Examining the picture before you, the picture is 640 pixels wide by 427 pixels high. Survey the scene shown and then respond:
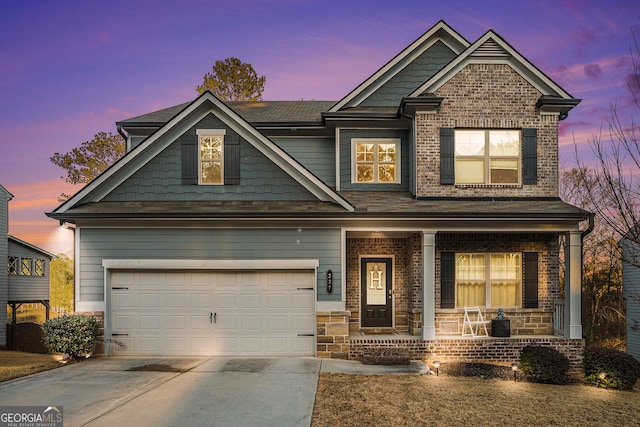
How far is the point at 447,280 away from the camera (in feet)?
Result: 42.6

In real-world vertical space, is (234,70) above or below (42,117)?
above

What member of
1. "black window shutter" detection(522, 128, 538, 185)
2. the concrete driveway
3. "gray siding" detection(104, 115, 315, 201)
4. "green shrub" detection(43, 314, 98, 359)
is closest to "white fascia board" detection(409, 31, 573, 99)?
"black window shutter" detection(522, 128, 538, 185)

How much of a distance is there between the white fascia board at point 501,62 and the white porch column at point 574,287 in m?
4.11

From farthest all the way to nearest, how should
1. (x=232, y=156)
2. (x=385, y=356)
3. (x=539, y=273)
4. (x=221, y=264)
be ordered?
(x=539, y=273), (x=232, y=156), (x=221, y=264), (x=385, y=356)

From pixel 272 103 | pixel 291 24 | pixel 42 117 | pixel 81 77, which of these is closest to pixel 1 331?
pixel 42 117

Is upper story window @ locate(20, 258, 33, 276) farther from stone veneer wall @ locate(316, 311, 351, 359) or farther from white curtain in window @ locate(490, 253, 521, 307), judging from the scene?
white curtain in window @ locate(490, 253, 521, 307)

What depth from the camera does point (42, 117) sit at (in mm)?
22703

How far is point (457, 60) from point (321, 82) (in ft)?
47.7

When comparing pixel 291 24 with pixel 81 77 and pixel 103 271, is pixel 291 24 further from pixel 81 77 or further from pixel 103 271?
pixel 103 271

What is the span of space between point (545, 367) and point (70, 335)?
10842 millimetres

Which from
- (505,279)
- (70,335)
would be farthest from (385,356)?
(70,335)

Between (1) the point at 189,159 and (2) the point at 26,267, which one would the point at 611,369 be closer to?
(1) the point at 189,159

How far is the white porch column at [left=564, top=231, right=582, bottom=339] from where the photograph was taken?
12055mm

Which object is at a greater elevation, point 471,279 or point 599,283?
point 471,279
